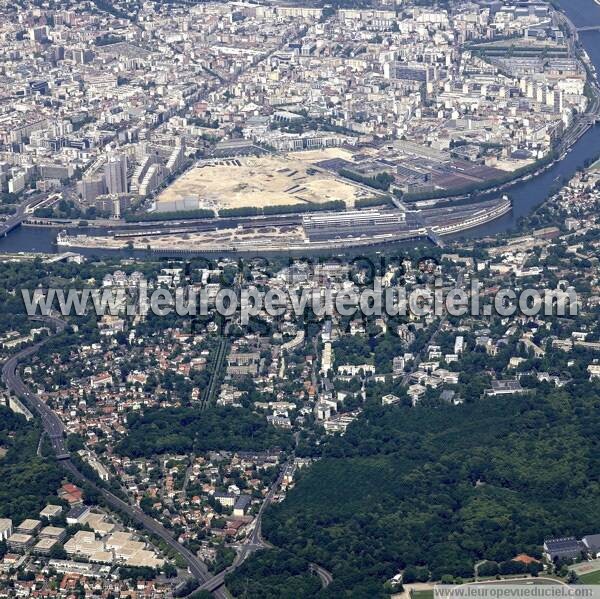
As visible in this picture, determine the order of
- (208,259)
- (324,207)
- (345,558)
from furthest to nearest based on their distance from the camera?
(324,207), (208,259), (345,558)

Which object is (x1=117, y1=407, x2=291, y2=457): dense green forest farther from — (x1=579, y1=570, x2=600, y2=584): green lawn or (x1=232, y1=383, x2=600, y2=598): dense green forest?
(x1=579, y1=570, x2=600, y2=584): green lawn

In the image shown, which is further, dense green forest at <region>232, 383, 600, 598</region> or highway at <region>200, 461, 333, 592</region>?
dense green forest at <region>232, 383, 600, 598</region>

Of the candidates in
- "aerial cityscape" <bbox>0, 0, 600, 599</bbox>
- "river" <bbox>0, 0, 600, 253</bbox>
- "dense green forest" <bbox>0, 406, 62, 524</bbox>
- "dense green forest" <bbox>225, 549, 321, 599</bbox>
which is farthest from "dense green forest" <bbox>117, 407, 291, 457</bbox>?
"river" <bbox>0, 0, 600, 253</bbox>

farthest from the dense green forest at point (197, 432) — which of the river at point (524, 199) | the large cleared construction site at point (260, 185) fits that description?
the large cleared construction site at point (260, 185)

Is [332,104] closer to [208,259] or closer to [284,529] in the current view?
[208,259]

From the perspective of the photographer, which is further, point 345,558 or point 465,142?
point 465,142

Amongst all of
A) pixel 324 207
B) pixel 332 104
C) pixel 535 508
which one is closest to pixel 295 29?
pixel 332 104
